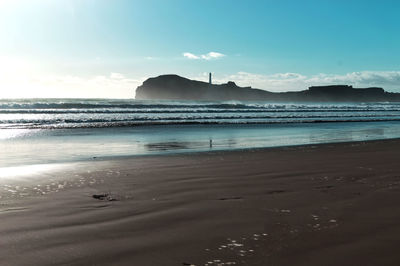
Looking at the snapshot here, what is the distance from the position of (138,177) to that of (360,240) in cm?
412

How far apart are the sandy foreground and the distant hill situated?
137146 mm

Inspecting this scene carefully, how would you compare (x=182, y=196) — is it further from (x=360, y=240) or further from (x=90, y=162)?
(x=90, y=162)

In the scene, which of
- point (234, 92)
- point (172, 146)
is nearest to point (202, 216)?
A: point (172, 146)

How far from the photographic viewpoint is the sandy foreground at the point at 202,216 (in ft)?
10.2

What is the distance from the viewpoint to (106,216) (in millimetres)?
4223

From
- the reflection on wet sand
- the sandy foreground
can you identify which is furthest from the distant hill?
the sandy foreground

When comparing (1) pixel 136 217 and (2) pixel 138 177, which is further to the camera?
(2) pixel 138 177

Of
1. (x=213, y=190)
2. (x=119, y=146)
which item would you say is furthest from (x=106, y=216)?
(x=119, y=146)

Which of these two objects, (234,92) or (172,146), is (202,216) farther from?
(234,92)

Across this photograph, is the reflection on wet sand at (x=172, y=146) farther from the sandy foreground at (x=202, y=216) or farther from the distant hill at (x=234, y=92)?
the distant hill at (x=234, y=92)

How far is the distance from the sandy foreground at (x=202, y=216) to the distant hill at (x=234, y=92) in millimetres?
137146

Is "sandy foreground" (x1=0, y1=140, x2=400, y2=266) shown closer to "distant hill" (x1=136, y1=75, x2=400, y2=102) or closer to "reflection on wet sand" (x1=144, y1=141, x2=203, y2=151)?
"reflection on wet sand" (x1=144, y1=141, x2=203, y2=151)

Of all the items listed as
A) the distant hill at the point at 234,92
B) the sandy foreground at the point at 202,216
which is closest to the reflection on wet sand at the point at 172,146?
the sandy foreground at the point at 202,216

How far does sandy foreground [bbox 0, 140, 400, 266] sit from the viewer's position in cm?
312
